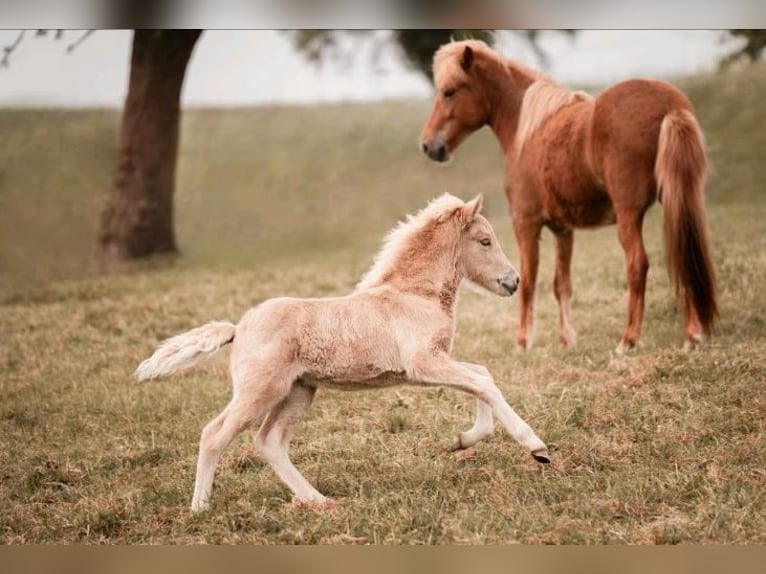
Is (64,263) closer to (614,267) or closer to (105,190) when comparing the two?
(105,190)

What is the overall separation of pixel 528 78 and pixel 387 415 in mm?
2923

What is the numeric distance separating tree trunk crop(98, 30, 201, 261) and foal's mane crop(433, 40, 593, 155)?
4.08 m

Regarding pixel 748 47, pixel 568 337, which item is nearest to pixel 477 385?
pixel 568 337

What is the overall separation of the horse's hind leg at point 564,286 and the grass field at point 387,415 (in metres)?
0.10

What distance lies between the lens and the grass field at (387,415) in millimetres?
4312

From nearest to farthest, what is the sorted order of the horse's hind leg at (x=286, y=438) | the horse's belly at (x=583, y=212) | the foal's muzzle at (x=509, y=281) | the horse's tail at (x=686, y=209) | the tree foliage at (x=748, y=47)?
the horse's hind leg at (x=286, y=438) → the foal's muzzle at (x=509, y=281) → the horse's tail at (x=686, y=209) → the horse's belly at (x=583, y=212) → the tree foliage at (x=748, y=47)

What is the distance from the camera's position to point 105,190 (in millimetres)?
11445

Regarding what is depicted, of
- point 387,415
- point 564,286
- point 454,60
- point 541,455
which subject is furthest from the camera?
point 454,60

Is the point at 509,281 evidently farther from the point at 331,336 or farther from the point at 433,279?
the point at 331,336

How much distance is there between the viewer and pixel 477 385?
4.41 m

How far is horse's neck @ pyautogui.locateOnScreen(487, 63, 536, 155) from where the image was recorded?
7.20 metres

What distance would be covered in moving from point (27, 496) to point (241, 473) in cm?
105

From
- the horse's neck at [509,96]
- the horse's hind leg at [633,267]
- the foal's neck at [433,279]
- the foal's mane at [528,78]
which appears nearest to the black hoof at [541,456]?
the foal's neck at [433,279]

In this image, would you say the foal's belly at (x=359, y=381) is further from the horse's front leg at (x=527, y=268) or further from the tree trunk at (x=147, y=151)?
the tree trunk at (x=147, y=151)
